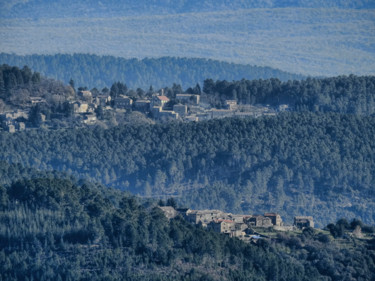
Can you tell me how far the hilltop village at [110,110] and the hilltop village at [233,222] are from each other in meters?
18.5

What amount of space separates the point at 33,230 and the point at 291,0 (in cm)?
9578

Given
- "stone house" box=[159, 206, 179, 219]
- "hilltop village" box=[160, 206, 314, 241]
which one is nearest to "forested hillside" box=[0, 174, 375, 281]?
"stone house" box=[159, 206, 179, 219]

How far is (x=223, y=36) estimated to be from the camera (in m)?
125

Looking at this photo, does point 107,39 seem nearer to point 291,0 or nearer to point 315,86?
point 291,0

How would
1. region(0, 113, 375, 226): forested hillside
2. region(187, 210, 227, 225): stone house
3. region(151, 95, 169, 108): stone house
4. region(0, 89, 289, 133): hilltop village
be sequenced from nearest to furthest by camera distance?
region(187, 210, 227, 225): stone house → region(0, 113, 375, 226): forested hillside → region(0, 89, 289, 133): hilltop village → region(151, 95, 169, 108): stone house

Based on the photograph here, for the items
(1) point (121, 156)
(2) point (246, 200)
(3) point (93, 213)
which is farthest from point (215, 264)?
(1) point (121, 156)

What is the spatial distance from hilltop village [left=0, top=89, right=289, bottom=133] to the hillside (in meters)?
31.0

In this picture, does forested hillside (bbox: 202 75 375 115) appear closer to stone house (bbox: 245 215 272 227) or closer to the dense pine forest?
the dense pine forest

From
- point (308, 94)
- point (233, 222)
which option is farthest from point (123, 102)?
point (233, 222)

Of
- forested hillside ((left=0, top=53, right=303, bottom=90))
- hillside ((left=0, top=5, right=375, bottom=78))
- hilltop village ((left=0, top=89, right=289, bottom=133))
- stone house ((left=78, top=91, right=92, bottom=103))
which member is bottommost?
forested hillside ((left=0, top=53, right=303, bottom=90))

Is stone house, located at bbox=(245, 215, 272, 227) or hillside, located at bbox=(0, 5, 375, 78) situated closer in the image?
stone house, located at bbox=(245, 215, 272, 227)

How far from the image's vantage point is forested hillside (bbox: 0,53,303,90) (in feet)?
364

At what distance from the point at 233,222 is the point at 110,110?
23.6 metres

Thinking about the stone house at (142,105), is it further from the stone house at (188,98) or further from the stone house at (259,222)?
the stone house at (259,222)
